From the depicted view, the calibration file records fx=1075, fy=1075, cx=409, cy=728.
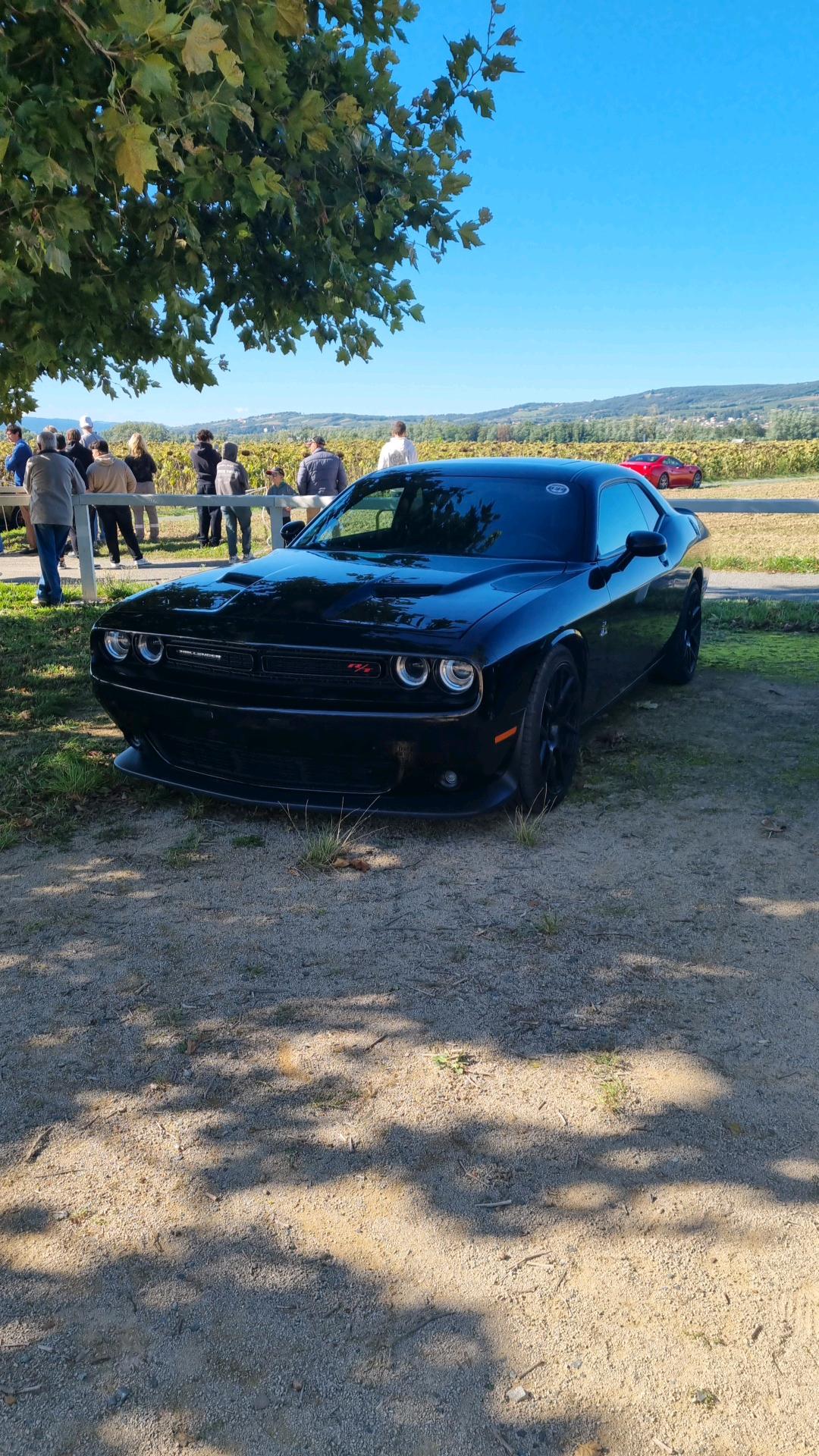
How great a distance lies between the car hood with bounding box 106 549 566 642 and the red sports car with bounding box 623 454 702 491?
39268 mm

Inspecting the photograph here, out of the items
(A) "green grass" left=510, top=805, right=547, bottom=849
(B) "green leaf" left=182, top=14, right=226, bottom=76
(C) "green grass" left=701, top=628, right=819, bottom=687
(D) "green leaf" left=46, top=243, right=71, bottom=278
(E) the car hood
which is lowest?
(A) "green grass" left=510, top=805, right=547, bottom=849

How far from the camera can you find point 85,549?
11.8 meters

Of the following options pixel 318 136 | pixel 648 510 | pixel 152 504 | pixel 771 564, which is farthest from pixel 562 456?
pixel 318 136

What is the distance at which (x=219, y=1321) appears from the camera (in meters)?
2.08

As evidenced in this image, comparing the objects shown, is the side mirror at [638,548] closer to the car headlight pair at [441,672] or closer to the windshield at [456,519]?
the windshield at [456,519]

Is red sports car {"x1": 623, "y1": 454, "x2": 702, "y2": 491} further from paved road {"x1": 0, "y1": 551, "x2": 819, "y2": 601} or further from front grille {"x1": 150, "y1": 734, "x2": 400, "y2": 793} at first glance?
A: front grille {"x1": 150, "y1": 734, "x2": 400, "y2": 793}

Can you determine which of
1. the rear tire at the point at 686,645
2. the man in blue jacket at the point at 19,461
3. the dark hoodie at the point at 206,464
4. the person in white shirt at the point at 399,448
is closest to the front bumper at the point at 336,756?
the rear tire at the point at 686,645

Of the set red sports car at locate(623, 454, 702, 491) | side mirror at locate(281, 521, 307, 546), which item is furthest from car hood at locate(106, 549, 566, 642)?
red sports car at locate(623, 454, 702, 491)

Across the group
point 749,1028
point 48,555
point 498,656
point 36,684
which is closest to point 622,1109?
point 749,1028

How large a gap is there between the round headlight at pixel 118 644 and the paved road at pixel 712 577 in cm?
767

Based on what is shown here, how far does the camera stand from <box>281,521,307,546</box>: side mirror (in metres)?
6.24

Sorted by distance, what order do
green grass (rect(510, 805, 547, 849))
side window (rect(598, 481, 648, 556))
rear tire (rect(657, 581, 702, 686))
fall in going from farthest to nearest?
rear tire (rect(657, 581, 702, 686)) < side window (rect(598, 481, 648, 556)) < green grass (rect(510, 805, 547, 849))

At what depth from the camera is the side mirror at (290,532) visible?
624cm

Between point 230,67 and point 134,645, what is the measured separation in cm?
231
